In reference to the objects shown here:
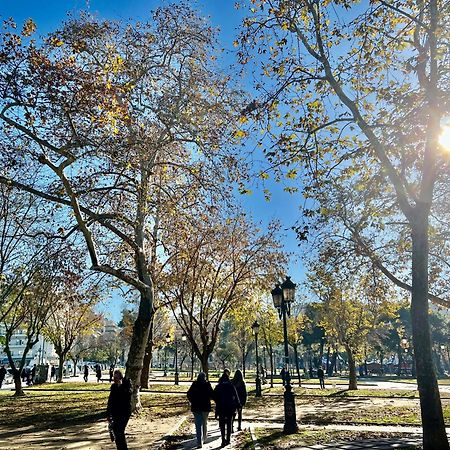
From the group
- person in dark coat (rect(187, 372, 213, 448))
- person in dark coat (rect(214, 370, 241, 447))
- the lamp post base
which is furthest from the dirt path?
the lamp post base

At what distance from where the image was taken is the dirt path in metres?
10.9

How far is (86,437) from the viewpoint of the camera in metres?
12.3

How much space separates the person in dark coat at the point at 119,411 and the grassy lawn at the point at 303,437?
3020 mm

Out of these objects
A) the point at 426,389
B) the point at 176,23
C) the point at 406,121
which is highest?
the point at 176,23

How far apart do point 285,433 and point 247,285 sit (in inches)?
612

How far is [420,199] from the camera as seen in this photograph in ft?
31.9

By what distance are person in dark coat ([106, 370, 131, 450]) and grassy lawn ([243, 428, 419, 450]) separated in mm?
3020

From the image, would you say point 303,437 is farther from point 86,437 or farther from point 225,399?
point 86,437

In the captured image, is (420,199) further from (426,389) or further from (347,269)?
(347,269)

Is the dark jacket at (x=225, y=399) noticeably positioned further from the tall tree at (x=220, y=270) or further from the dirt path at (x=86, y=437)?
the tall tree at (x=220, y=270)

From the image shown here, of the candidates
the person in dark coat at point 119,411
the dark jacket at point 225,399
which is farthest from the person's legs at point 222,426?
the person in dark coat at point 119,411

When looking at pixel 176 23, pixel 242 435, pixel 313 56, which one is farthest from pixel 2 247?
pixel 313 56

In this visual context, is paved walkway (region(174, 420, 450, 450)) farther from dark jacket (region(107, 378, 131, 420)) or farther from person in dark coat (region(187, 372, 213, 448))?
dark jacket (region(107, 378, 131, 420))

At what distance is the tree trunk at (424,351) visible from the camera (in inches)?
332
